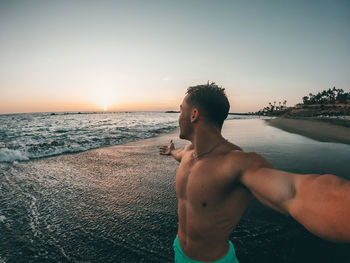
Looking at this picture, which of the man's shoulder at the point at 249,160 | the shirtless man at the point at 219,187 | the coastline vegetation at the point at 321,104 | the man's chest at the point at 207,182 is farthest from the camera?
the coastline vegetation at the point at 321,104

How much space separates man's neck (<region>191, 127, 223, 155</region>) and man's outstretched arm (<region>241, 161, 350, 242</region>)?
24.8 inches

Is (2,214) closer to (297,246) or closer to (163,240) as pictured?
(163,240)

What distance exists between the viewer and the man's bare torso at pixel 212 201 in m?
1.44

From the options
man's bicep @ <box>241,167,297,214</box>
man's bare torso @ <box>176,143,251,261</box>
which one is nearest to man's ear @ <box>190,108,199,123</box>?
man's bare torso @ <box>176,143,251,261</box>

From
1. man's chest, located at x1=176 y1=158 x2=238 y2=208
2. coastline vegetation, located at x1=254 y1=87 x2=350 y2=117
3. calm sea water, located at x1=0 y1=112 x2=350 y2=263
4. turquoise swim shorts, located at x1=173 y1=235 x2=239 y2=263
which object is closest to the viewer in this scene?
man's chest, located at x1=176 y1=158 x2=238 y2=208

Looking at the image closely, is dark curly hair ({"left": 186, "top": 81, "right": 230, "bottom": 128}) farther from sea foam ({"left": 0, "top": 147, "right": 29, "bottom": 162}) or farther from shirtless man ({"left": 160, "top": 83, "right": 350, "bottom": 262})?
sea foam ({"left": 0, "top": 147, "right": 29, "bottom": 162})

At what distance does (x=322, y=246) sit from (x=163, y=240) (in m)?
2.68

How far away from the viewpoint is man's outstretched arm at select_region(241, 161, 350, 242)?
72 cm

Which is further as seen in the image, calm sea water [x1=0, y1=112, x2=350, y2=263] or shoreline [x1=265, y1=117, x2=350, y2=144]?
shoreline [x1=265, y1=117, x2=350, y2=144]

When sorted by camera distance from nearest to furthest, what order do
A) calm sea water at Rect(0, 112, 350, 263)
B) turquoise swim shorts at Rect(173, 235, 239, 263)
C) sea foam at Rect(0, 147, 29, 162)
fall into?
turquoise swim shorts at Rect(173, 235, 239, 263) < calm sea water at Rect(0, 112, 350, 263) < sea foam at Rect(0, 147, 29, 162)

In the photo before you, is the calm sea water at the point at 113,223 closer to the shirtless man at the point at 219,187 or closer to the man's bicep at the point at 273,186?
the shirtless man at the point at 219,187

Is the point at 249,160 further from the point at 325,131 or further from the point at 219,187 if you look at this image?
the point at 325,131

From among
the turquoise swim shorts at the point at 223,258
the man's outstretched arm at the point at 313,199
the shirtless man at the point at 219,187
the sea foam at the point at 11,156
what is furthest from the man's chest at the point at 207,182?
the sea foam at the point at 11,156

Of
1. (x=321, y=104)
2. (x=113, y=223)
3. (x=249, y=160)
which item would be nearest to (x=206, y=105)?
(x=249, y=160)
